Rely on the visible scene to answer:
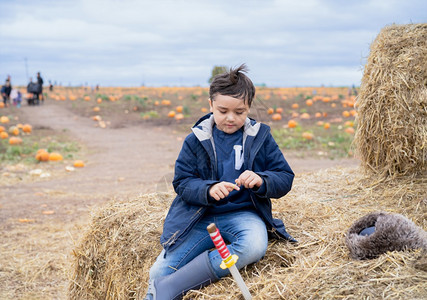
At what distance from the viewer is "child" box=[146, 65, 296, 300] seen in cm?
281

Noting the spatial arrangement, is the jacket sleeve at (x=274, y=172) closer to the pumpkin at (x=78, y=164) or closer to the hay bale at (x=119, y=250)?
the hay bale at (x=119, y=250)

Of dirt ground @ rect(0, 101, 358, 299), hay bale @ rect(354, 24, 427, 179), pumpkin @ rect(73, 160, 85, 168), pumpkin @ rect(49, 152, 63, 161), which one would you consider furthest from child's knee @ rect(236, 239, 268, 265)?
pumpkin @ rect(49, 152, 63, 161)

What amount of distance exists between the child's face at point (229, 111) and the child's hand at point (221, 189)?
1.57ft

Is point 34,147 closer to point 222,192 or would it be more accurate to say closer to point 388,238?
point 222,192

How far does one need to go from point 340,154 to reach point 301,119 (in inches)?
248

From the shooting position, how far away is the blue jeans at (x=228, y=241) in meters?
2.82

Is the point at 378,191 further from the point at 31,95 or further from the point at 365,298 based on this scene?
the point at 31,95

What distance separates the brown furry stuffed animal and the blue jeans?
0.58 metres

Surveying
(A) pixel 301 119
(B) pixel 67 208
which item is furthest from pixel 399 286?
(A) pixel 301 119

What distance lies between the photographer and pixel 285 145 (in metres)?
12.1

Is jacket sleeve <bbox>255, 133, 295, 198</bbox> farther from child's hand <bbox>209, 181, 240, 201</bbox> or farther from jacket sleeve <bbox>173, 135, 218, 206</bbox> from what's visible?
jacket sleeve <bbox>173, 135, 218, 206</bbox>

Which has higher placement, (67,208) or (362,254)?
(362,254)

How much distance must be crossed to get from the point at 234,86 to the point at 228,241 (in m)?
1.07

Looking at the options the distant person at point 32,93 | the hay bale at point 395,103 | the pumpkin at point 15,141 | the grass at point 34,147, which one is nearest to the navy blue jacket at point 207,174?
the hay bale at point 395,103
